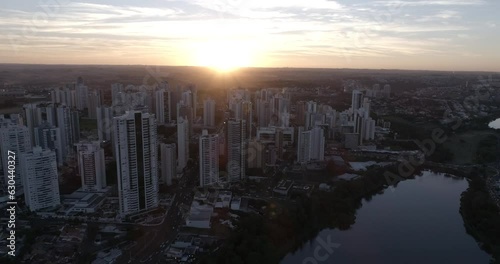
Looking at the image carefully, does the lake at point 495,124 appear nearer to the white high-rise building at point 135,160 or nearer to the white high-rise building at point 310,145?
the white high-rise building at point 310,145

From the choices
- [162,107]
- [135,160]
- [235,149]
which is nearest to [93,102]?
[162,107]

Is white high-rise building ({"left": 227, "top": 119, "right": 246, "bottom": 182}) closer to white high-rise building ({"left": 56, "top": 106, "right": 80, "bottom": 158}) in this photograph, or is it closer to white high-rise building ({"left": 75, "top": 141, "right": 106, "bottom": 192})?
white high-rise building ({"left": 75, "top": 141, "right": 106, "bottom": 192})

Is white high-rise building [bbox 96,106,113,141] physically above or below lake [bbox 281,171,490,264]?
above

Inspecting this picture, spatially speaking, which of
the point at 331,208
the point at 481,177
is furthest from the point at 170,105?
the point at 481,177

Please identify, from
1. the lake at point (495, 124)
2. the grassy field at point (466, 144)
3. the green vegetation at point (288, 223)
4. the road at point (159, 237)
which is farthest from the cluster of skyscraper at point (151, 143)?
the lake at point (495, 124)

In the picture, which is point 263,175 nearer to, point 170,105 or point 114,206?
point 114,206

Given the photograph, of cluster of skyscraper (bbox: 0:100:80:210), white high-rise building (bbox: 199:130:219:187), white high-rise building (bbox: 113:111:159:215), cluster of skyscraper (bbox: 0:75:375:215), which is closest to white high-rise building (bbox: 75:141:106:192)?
cluster of skyscraper (bbox: 0:75:375:215)
